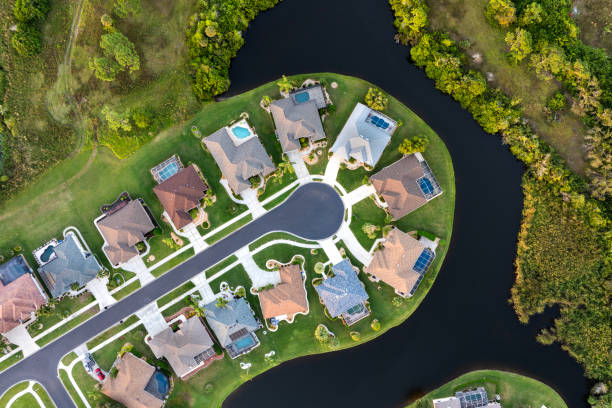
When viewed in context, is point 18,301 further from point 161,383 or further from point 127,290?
point 161,383

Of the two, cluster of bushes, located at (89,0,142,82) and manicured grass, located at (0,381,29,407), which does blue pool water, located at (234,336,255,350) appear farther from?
cluster of bushes, located at (89,0,142,82)

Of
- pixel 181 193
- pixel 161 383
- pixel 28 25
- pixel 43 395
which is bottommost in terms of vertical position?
pixel 161 383

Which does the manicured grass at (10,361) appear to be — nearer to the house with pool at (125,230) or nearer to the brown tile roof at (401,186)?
the house with pool at (125,230)

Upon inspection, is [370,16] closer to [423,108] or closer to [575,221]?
[423,108]

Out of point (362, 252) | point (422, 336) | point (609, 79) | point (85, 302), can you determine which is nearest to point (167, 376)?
point (85, 302)

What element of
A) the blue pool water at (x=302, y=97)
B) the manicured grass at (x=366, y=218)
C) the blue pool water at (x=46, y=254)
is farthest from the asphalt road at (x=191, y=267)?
the blue pool water at (x=302, y=97)

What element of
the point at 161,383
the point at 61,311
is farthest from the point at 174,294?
the point at 61,311
